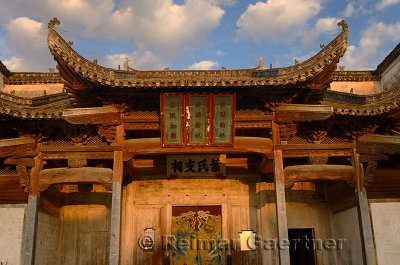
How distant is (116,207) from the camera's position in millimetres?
9617

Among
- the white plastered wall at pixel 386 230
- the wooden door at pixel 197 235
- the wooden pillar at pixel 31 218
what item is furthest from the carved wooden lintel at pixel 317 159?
the wooden pillar at pixel 31 218

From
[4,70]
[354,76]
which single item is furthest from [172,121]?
[354,76]

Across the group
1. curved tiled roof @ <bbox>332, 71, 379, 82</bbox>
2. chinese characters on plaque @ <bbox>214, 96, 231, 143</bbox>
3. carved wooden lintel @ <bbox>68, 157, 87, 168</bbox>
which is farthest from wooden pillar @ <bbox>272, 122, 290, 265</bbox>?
curved tiled roof @ <bbox>332, 71, 379, 82</bbox>

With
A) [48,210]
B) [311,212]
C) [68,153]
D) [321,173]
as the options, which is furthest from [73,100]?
[311,212]

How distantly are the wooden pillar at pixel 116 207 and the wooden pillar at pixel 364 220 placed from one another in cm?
604

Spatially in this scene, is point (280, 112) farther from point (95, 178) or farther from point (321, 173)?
point (95, 178)

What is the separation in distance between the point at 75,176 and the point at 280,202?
16.9 ft

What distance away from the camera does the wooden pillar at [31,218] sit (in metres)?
9.72

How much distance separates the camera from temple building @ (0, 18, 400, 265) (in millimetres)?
9875

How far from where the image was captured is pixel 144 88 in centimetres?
968

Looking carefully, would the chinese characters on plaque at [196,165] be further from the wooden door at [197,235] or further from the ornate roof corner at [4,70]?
the ornate roof corner at [4,70]

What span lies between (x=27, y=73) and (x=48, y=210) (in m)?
12.2

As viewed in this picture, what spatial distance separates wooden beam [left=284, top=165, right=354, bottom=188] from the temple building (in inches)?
1.1

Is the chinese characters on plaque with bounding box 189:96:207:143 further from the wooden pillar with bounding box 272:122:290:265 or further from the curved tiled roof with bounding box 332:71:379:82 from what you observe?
the curved tiled roof with bounding box 332:71:379:82
